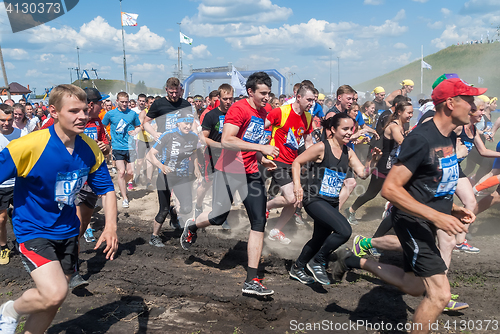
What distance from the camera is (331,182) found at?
444cm

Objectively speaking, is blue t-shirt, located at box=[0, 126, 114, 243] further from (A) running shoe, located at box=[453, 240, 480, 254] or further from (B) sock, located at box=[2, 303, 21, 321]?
(A) running shoe, located at box=[453, 240, 480, 254]

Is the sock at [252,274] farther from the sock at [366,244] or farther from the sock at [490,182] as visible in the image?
the sock at [490,182]

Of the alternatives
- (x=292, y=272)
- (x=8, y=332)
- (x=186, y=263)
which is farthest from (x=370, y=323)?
(x=8, y=332)

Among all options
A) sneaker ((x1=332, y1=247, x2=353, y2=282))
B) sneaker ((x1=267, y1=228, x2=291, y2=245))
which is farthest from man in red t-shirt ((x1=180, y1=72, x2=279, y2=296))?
sneaker ((x1=267, y1=228, x2=291, y2=245))

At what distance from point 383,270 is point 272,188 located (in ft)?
10.1

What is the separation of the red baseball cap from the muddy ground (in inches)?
89.2

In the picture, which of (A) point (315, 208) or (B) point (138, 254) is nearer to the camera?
(A) point (315, 208)

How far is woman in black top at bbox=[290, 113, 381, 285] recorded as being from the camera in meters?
4.33

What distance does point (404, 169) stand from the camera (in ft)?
9.61

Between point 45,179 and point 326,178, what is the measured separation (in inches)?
117

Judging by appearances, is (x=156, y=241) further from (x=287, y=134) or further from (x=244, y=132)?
(x=287, y=134)

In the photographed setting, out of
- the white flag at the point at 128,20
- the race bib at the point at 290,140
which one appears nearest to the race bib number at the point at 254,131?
the race bib at the point at 290,140

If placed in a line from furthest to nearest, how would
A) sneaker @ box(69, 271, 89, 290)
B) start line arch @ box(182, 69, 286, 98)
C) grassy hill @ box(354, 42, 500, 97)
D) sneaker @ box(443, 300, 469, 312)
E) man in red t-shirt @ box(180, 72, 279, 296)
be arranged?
grassy hill @ box(354, 42, 500, 97)
start line arch @ box(182, 69, 286, 98)
man in red t-shirt @ box(180, 72, 279, 296)
sneaker @ box(69, 271, 89, 290)
sneaker @ box(443, 300, 469, 312)

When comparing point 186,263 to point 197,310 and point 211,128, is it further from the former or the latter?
point 211,128
